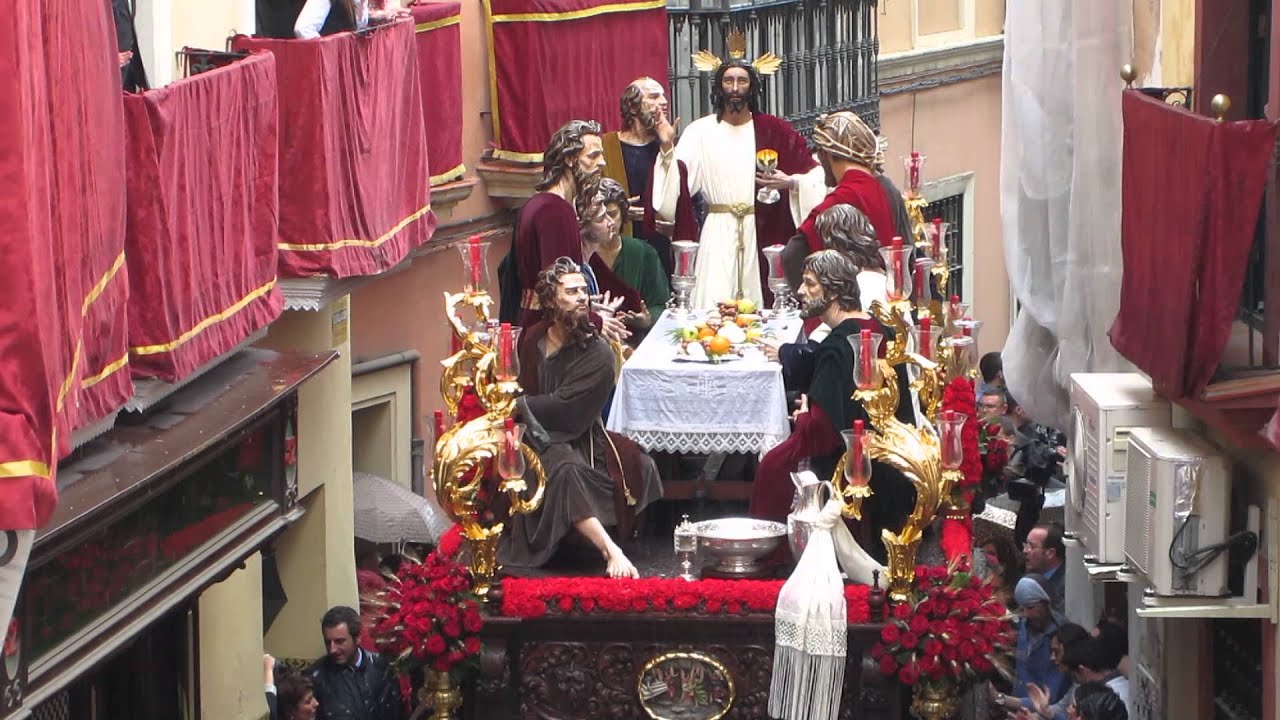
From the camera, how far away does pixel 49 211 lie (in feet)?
35.4

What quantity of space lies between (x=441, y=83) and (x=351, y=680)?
6.92 metres

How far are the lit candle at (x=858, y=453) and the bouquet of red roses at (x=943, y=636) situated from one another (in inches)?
21.4

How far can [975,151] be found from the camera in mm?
34344

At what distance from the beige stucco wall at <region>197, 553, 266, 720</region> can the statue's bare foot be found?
3.63m

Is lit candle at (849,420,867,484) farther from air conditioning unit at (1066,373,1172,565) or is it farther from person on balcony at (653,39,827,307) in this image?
person on balcony at (653,39,827,307)

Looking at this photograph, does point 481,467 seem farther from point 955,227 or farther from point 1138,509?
point 955,227

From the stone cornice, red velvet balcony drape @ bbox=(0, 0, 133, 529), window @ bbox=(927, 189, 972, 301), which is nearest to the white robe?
red velvet balcony drape @ bbox=(0, 0, 133, 529)

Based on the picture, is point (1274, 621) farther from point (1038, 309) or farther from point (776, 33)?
point (776, 33)

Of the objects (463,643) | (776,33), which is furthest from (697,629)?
(776,33)

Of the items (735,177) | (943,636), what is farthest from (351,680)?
(735,177)

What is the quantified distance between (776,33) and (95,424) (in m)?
15.0

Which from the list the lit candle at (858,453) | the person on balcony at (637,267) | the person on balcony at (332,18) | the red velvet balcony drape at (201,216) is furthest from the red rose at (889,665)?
the person on balcony at (332,18)

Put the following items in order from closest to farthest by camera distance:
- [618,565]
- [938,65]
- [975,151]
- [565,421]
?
[618,565], [565,421], [938,65], [975,151]

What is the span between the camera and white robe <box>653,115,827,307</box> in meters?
19.2
